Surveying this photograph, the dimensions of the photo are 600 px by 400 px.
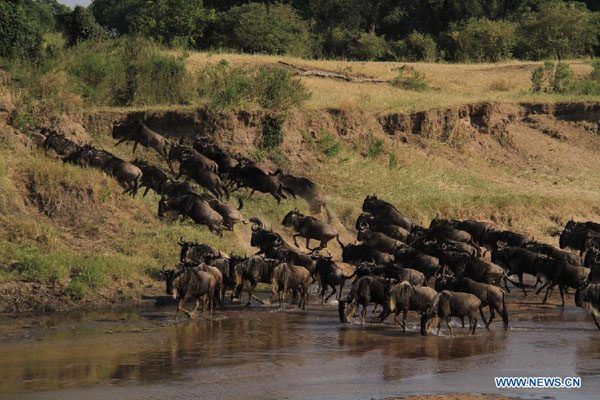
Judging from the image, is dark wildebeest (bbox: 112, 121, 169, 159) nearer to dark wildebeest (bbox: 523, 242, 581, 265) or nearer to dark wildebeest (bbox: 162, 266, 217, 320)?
dark wildebeest (bbox: 162, 266, 217, 320)

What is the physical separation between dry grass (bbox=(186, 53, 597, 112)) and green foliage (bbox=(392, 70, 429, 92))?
17.5 inches

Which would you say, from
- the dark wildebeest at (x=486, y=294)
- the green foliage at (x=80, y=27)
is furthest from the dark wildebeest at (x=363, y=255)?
the green foliage at (x=80, y=27)

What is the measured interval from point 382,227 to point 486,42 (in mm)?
30344

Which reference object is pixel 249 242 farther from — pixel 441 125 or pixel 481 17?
pixel 481 17

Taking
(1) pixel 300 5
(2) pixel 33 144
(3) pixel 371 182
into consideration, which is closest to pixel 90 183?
(2) pixel 33 144

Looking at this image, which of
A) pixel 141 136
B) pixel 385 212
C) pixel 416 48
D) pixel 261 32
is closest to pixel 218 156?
pixel 141 136

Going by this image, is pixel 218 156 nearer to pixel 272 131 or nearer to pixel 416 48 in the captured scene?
pixel 272 131

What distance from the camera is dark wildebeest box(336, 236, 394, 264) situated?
20719 mm

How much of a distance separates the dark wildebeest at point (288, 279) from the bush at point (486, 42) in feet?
113

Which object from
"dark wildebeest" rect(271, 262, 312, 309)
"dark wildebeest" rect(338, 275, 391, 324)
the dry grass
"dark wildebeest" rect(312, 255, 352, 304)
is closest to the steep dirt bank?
the dry grass

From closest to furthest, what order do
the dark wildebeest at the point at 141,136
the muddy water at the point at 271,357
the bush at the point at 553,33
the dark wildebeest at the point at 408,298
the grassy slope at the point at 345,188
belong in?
the muddy water at the point at 271,357 → the dark wildebeest at the point at 408,298 → the grassy slope at the point at 345,188 → the dark wildebeest at the point at 141,136 → the bush at the point at 553,33

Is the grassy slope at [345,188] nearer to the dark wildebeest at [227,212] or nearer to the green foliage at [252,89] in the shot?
the dark wildebeest at [227,212]

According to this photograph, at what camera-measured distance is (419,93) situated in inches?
1500

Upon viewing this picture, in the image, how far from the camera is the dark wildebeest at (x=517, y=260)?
20875 millimetres
